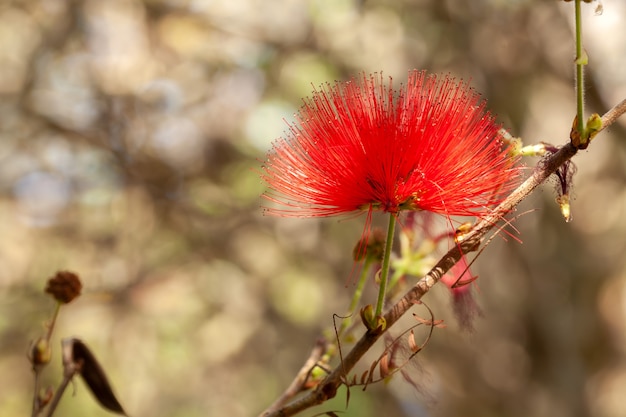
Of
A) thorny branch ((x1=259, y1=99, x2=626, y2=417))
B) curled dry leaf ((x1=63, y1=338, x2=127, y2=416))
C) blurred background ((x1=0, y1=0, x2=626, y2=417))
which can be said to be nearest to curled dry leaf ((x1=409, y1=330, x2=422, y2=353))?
thorny branch ((x1=259, y1=99, x2=626, y2=417))

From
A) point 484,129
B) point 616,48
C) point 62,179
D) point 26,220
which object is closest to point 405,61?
point 616,48

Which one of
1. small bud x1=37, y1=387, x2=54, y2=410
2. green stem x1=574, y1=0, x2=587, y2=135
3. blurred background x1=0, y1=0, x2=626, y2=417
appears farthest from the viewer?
blurred background x1=0, y1=0, x2=626, y2=417

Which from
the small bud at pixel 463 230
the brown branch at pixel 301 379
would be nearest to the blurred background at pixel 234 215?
the brown branch at pixel 301 379

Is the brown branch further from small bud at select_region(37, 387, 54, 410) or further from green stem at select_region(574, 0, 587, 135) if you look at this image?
green stem at select_region(574, 0, 587, 135)

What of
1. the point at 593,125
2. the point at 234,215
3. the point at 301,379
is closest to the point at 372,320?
the point at 301,379

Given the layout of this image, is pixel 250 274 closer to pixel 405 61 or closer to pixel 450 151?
pixel 405 61

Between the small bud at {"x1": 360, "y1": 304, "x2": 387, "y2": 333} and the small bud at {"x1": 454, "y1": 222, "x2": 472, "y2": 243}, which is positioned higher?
the small bud at {"x1": 454, "y1": 222, "x2": 472, "y2": 243}
